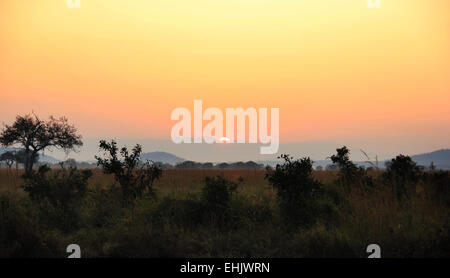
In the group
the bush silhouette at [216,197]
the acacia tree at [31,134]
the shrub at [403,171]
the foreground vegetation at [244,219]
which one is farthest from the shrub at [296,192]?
the acacia tree at [31,134]

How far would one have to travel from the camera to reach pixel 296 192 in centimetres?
1007

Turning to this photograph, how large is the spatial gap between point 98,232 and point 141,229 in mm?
1098

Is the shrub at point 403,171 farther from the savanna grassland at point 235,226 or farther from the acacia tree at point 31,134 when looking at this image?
the acacia tree at point 31,134

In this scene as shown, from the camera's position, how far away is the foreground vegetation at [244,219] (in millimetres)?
7820

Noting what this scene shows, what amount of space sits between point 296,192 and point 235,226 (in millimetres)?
1747

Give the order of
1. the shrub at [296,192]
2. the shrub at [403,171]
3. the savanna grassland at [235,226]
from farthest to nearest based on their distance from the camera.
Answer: the shrub at [403,171] → the shrub at [296,192] → the savanna grassland at [235,226]

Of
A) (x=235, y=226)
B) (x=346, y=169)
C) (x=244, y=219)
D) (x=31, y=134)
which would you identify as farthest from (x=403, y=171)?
(x=31, y=134)

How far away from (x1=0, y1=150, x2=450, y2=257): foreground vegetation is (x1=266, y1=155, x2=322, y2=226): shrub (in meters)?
0.02

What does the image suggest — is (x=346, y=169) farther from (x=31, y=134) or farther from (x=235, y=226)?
(x=31, y=134)

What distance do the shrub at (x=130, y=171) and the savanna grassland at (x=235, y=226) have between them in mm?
379

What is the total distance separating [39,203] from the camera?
36.8 feet

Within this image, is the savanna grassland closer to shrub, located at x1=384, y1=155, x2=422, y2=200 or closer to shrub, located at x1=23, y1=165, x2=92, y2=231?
shrub, located at x1=23, y1=165, x2=92, y2=231
